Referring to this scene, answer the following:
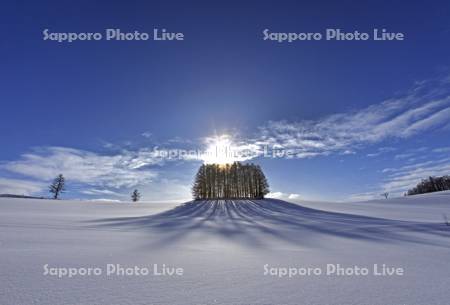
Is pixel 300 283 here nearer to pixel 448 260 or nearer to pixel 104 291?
pixel 104 291

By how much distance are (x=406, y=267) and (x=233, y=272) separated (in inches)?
105

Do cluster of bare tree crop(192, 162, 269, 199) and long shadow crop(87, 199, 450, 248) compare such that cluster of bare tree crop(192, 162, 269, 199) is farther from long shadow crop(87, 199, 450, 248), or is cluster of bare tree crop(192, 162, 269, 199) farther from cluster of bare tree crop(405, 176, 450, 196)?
cluster of bare tree crop(405, 176, 450, 196)

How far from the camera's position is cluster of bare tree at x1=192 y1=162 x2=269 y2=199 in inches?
2335

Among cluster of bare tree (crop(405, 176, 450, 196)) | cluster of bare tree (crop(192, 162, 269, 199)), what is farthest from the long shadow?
cluster of bare tree (crop(405, 176, 450, 196))

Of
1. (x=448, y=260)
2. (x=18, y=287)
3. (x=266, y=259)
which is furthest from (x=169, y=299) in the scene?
(x=448, y=260)

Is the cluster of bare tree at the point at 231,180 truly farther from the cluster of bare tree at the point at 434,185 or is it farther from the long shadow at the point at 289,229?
the cluster of bare tree at the point at 434,185

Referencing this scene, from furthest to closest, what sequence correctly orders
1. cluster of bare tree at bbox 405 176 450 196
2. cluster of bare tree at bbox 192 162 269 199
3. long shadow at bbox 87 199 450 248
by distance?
cluster of bare tree at bbox 405 176 450 196 → cluster of bare tree at bbox 192 162 269 199 → long shadow at bbox 87 199 450 248

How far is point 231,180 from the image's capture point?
61.7 meters

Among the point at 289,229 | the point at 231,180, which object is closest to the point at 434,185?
the point at 231,180

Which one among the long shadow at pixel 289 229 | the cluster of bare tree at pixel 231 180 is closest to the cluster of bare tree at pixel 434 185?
the cluster of bare tree at pixel 231 180

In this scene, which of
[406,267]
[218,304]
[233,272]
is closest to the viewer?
[218,304]

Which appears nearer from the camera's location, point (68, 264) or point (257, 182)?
point (68, 264)

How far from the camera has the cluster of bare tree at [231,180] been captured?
5931cm

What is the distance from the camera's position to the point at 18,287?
2.54 m
